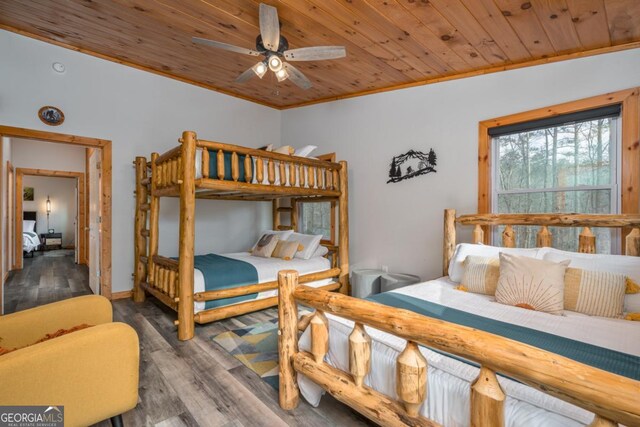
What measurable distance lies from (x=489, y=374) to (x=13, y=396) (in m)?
1.77

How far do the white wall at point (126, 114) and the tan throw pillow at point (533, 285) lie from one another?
160 inches

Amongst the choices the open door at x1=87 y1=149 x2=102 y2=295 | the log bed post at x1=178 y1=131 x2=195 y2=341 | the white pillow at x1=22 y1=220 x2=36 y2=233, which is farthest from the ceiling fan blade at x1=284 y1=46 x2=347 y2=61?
the white pillow at x1=22 y1=220 x2=36 y2=233

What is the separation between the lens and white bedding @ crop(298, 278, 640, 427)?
99cm

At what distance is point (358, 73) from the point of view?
3.64 m

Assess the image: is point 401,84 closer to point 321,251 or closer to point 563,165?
point 563,165

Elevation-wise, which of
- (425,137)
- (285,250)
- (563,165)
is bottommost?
(285,250)

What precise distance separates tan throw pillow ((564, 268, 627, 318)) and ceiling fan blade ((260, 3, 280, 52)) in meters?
2.68

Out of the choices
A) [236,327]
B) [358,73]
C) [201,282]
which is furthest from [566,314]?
[358,73]

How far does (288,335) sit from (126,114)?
3.85 m

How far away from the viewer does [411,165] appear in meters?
3.74

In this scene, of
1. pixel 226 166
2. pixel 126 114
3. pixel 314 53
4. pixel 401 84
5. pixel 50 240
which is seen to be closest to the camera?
pixel 314 53

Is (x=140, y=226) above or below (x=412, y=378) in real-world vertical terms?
above

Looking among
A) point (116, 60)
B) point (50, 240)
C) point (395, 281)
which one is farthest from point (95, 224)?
point (50, 240)

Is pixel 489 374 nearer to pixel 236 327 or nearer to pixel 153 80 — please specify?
pixel 236 327
